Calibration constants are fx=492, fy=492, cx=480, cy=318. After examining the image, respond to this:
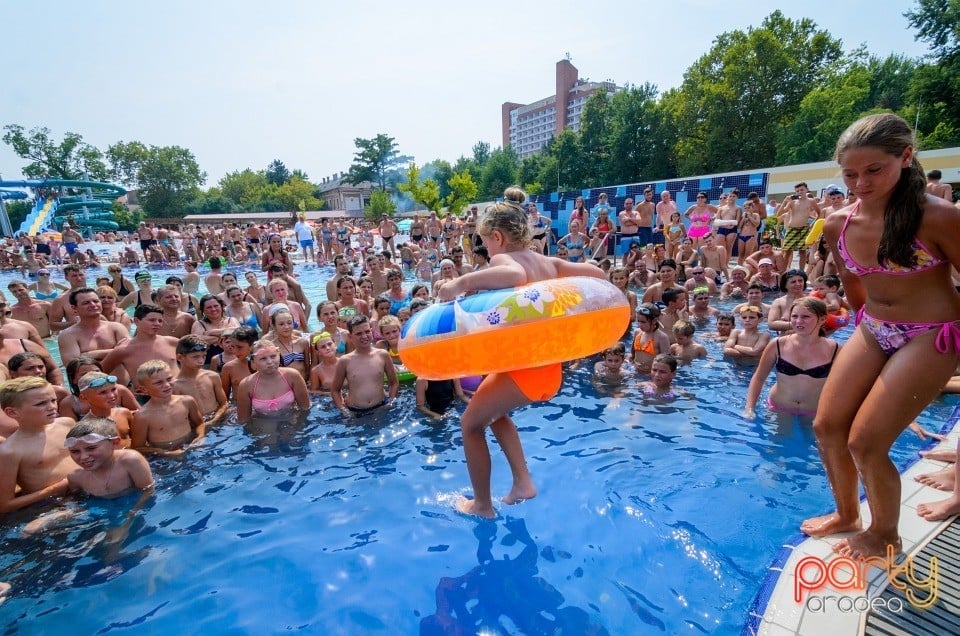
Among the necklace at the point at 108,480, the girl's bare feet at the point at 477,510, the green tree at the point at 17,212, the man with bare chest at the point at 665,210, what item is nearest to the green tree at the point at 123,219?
the green tree at the point at 17,212

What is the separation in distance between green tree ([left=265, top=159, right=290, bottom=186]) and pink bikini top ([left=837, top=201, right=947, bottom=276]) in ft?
360

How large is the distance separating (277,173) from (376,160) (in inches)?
1175

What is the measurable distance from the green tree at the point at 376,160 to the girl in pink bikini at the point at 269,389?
81311mm

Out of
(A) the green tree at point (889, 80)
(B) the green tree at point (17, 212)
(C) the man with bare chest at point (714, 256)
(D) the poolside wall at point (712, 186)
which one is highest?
(A) the green tree at point (889, 80)

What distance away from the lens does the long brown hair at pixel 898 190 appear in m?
2.01

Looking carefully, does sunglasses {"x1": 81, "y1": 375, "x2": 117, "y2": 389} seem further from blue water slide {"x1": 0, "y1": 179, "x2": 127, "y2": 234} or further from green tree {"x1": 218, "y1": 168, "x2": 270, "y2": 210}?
green tree {"x1": 218, "y1": 168, "x2": 270, "y2": 210}

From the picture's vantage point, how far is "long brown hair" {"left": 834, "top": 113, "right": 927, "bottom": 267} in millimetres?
2014

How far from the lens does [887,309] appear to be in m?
2.18

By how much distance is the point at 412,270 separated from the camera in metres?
17.5

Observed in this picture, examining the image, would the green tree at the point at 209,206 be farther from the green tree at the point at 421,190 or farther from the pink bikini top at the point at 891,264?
the pink bikini top at the point at 891,264

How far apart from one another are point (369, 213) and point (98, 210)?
92.4 ft

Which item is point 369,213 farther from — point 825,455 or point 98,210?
point 825,455

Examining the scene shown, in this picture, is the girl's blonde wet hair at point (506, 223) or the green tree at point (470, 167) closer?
the girl's blonde wet hair at point (506, 223)

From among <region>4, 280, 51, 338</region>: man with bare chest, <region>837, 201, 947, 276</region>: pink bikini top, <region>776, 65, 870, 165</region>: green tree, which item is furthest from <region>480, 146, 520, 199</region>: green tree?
<region>837, 201, 947, 276</region>: pink bikini top
